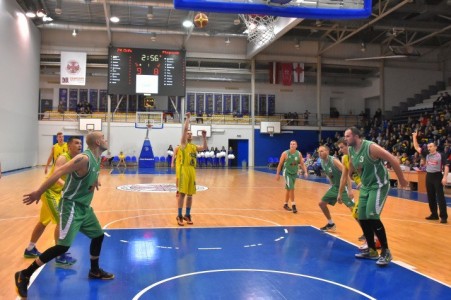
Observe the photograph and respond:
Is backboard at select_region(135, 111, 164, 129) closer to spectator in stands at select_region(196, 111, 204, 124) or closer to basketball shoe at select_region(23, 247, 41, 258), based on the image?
spectator in stands at select_region(196, 111, 204, 124)

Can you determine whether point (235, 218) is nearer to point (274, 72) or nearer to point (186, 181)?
point (186, 181)

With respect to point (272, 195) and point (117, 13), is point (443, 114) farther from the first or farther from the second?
point (117, 13)

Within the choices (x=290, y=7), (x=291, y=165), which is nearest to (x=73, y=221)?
(x=290, y=7)

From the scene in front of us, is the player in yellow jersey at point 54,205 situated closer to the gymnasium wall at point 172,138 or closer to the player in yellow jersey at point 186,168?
the player in yellow jersey at point 186,168

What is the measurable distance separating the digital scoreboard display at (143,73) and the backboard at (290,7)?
1972 cm

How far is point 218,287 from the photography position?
418 cm

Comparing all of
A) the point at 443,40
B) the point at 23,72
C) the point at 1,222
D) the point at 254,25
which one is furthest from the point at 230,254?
the point at 443,40

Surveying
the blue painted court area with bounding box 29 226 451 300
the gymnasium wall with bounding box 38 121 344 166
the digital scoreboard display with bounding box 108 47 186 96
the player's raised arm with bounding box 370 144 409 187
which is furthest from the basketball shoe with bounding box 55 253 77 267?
the gymnasium wall with bounding box 38 121 344 166

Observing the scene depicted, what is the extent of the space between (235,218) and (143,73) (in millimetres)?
18755

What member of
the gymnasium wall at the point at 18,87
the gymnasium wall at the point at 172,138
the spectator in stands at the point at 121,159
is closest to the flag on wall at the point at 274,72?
the gymnasium wall at the point at 172,138

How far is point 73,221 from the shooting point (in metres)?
4.02

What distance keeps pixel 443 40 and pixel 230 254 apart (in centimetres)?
2996

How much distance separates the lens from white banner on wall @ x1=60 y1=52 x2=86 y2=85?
2572 cm

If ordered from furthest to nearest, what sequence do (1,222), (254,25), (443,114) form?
(443,114), (254,25), (1,222)
